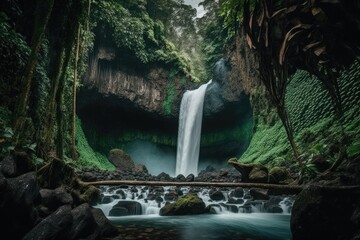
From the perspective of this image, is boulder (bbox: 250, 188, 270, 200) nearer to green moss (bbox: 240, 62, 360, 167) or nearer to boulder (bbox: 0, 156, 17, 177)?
green moss (bbox: 240, 62, 360, 167)

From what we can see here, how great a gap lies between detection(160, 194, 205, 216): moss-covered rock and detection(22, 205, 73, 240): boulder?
4.55 meters

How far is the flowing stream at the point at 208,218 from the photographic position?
5.61m

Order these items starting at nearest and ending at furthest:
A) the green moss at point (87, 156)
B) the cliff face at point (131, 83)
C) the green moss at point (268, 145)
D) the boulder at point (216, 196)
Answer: the boulder at point (216, 196), the green moss at point (268, 145), the green moss at point (87, 156), the cliff face at point (131, 83)

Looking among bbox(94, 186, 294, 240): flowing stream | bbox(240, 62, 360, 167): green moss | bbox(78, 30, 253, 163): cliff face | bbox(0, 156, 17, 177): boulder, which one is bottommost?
bbox(94, 186, 294, 240): flowing stream

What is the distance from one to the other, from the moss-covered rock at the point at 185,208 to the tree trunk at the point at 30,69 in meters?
4.59

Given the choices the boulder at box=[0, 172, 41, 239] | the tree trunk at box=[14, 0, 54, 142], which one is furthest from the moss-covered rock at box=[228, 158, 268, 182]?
the boulder at box=[0, 172, 41, 239]

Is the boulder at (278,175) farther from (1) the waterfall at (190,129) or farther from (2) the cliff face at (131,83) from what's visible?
(2) the cliff face at (131,83)

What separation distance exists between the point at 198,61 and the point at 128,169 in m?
18.1

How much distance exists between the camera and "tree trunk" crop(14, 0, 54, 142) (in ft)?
17.9

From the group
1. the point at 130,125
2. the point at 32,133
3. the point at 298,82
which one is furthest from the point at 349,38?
the point at 130,125

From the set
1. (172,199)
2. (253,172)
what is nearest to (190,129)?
(253,172)

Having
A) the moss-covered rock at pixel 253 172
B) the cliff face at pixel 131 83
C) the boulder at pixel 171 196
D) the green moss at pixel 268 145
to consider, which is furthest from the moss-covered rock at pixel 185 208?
the cliff face at pixel 131 83

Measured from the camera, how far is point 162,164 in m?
27.7

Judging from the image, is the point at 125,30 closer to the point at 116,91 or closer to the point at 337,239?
the point at 116,91
